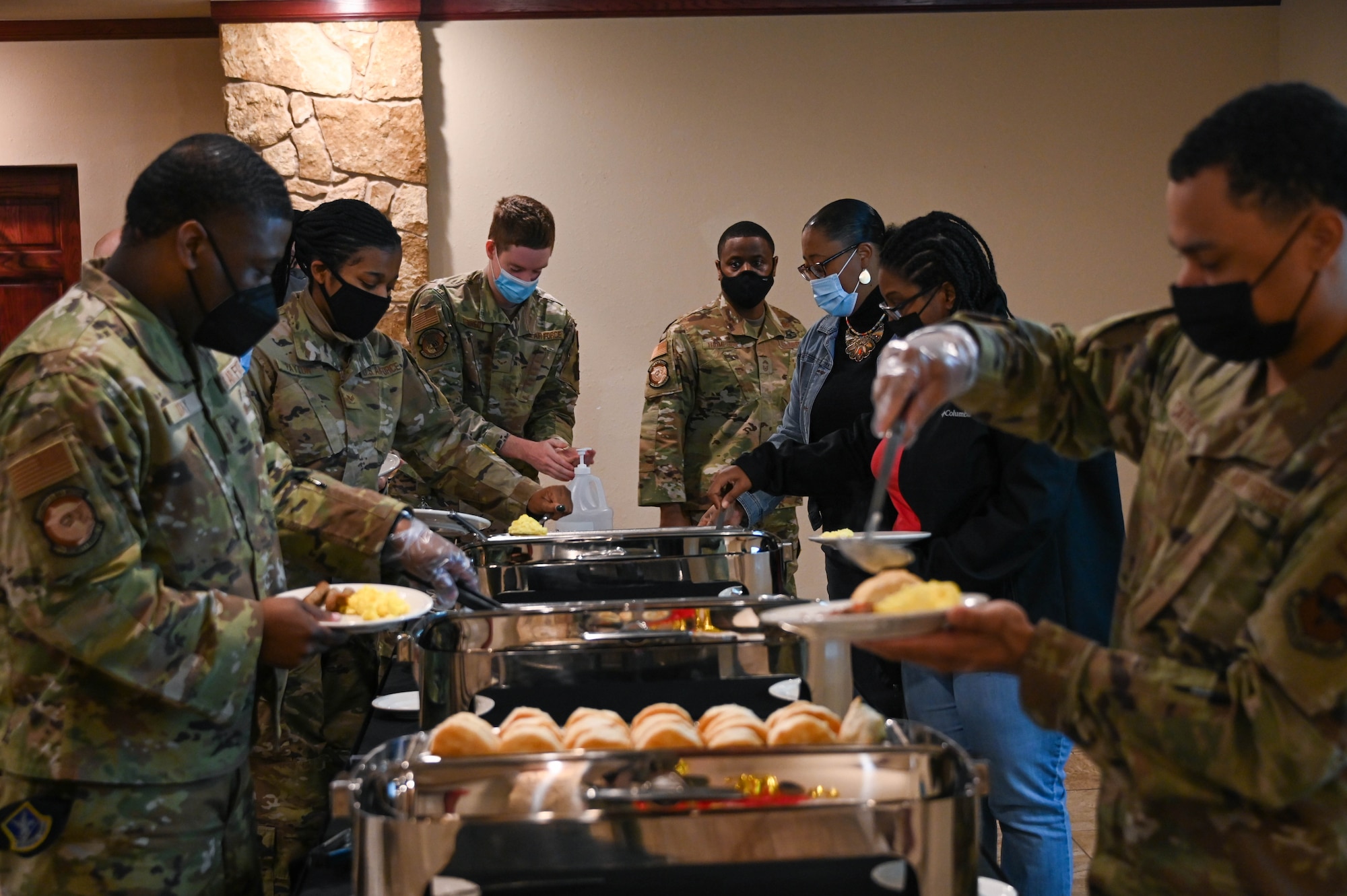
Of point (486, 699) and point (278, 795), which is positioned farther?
point (278, 795)

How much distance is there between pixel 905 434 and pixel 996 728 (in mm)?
998

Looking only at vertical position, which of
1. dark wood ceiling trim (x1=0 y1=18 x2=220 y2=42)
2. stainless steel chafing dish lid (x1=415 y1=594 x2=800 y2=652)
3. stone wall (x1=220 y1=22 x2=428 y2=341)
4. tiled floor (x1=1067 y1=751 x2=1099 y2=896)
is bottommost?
tiled floor (x1=1067 y1=751 x2=1099 y2=896)

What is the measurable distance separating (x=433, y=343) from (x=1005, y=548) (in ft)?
7.43

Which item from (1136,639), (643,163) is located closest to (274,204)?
(1136,639)

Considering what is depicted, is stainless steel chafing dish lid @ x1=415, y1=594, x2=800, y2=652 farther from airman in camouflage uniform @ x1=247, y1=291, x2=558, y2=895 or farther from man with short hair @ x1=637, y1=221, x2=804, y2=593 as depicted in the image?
man with short hair @ x1=637, y1=221, x2=804, y2=593

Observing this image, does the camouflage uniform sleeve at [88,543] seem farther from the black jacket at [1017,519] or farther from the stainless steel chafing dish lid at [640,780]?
the black jacket at [1017,519]

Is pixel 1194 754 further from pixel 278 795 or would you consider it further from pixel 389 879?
pixel 278 795

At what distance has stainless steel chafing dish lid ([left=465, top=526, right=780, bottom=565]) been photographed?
94.3 inches

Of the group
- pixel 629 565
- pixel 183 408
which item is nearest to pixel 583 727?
pixel 183 408

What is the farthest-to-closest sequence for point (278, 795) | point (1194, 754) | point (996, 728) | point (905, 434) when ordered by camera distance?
point (278, 795) → point (996, 728) → point (905, 434) → point (1194, 754)

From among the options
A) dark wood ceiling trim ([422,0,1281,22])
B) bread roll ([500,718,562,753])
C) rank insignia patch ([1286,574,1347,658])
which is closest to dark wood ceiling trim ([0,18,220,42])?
dark wood ceiling trim ([422,0,1281,22])

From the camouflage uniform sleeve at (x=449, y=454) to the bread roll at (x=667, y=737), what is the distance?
5.48 ft

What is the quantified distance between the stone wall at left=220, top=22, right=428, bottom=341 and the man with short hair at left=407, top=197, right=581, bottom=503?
1.04m

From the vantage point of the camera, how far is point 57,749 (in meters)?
1.36
